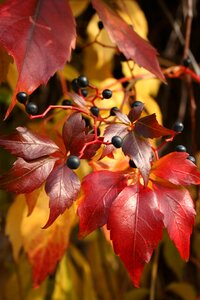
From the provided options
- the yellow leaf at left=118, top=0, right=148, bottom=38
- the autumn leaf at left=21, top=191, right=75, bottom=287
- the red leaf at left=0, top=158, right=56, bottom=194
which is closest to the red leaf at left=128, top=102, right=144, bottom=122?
the red leaf at left=0, top=158, right=56, bottom=194

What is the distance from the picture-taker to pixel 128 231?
57 cm

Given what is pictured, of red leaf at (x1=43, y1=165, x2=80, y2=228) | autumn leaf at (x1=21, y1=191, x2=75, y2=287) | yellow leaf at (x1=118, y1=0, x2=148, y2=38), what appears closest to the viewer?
red leaf at (x1=43, y1=165, x2=80, y2=228)

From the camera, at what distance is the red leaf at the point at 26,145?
0.55 m

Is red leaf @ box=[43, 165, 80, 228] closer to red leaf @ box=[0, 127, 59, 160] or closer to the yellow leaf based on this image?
red leaf @ box=[0, 127, 59, 160]

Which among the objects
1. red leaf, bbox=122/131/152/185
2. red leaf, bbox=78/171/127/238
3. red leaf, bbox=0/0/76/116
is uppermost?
red leaf, bbox=0/0/76/116

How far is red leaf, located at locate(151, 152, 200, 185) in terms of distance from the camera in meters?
0.59

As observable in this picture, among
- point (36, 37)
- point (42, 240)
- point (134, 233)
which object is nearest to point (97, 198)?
point (134, 233)

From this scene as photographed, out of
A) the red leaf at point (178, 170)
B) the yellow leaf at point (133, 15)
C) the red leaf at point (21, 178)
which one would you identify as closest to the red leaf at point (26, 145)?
the red leaf at point (21, 178)

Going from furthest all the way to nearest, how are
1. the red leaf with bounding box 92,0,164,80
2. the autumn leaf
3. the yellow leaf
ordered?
the yellow leaf → the autumn leaf → the red leaf with bounding box 92,0,164,80

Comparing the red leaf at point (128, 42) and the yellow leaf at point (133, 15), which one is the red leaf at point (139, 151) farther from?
→ the yellow leaf at point (133, 15)

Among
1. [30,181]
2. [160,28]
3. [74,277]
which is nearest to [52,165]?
[30,181]

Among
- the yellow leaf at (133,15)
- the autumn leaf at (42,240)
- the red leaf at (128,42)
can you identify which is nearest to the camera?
the red leaf at (128,42)

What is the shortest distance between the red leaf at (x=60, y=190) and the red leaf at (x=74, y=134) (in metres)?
0.03

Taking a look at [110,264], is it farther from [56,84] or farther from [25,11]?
[25,11]
